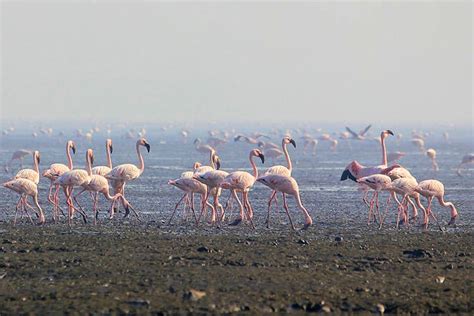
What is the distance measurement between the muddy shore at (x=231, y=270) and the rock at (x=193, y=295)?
12 millimetres

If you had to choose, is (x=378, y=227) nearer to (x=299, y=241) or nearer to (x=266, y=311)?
(x=299, y=241)

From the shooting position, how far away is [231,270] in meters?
11.5

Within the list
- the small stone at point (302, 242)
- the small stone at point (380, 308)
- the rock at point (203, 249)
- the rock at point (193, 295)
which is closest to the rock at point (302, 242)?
the small stone at point (302, 242)

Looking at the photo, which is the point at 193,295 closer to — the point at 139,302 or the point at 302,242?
the point at 139,302

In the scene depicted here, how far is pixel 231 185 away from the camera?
16.0 metres

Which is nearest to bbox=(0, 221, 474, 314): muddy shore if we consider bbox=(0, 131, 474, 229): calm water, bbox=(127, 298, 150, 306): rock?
bbox=(127, 298, 150, 306): rock

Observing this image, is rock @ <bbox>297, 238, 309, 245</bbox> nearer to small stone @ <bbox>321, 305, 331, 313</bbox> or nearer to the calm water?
the calm water

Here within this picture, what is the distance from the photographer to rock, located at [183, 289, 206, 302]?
980 cm

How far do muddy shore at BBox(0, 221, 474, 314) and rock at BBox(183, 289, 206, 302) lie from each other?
1 centimetres

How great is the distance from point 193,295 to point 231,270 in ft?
5.32

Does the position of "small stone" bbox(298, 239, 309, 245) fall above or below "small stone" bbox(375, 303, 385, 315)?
below

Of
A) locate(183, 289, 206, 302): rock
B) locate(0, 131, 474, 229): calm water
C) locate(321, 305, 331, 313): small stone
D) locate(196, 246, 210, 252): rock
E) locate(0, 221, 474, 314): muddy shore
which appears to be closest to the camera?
locate(321, 305, 331, 313): small stone

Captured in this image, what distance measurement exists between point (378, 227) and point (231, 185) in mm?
2250

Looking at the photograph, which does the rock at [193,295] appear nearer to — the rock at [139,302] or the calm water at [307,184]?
the rock at [139,302]
